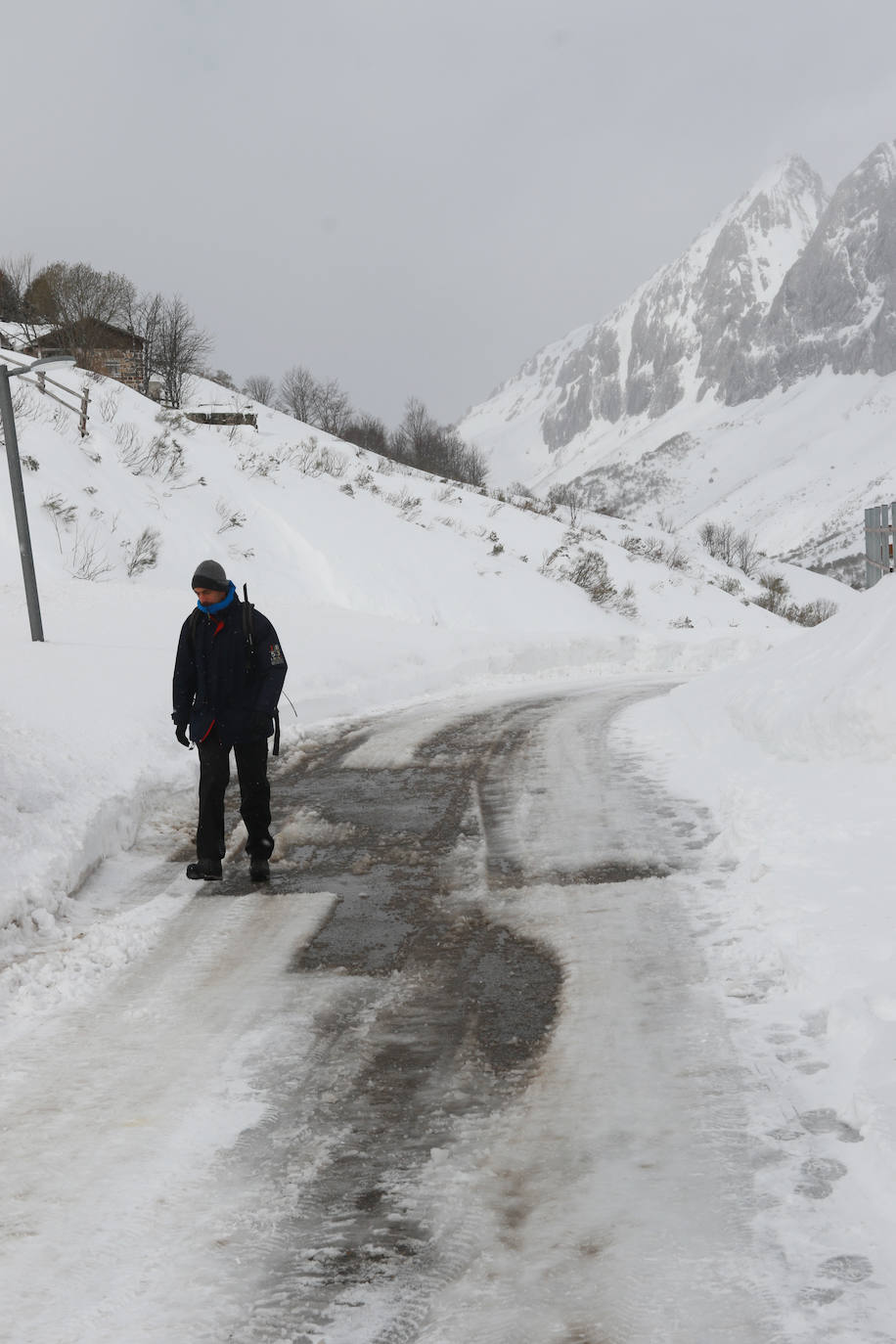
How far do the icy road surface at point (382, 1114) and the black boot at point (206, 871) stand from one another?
11 centimetres

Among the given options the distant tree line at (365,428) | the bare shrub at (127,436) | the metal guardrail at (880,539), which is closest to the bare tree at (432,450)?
the distant tree line at (365,428)

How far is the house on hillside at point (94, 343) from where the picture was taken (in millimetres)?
38281

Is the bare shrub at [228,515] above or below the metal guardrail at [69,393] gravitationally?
below

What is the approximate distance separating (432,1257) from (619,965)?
207 centimetres

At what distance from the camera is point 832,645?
877 cm

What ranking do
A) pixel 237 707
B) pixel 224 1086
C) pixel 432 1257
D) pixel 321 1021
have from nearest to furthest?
pixel 432 1257 → pixel 224 1086 → pixel 321 1021 → pixel 237 707

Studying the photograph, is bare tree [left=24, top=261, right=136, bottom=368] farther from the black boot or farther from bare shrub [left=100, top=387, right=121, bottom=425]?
the black boot

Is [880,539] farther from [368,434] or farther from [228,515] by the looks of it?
[368,434]

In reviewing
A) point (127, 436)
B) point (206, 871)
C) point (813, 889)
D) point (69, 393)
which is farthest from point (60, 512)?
point (813, 889)

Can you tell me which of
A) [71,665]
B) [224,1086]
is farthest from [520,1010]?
[71,665]

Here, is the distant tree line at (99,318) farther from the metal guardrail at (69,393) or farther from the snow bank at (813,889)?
the snow bank at (813,889)

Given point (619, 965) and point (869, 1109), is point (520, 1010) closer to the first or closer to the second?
point (619, 965)

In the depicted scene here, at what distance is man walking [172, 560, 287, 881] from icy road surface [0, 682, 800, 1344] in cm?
32

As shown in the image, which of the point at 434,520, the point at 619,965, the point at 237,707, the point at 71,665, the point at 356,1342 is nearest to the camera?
the point at 356,1342
